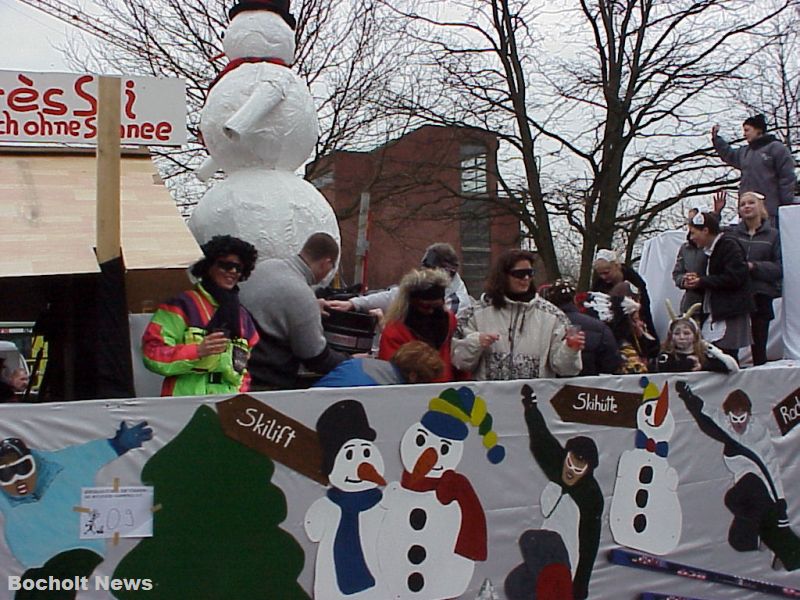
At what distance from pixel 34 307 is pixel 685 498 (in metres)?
4.34

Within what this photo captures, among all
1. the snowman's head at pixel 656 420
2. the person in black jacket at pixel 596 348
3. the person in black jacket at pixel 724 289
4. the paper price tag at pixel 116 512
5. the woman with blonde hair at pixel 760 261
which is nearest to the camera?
the paper price tag at pixel 116 512

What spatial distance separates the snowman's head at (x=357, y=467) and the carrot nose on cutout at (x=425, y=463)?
5.7 inches

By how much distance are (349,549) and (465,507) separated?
0.52 meters

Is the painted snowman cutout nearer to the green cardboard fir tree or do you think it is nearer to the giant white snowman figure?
the green cardboard fir tree

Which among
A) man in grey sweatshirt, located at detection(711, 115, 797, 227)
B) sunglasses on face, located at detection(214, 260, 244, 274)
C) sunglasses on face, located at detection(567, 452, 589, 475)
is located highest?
man in grey sweatshirt, located at detection(711, 115, 797, 227)

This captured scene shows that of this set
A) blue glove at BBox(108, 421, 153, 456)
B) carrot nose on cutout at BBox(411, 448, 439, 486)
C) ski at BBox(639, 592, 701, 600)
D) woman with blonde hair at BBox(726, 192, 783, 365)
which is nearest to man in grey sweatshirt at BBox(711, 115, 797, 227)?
woman with blonde hair at BBox(726, 192, 783, 365)

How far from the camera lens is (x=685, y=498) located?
13.9 feet

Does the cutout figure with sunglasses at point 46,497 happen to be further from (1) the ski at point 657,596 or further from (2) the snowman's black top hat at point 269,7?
(2) the snowman's black top hat at point 269,7

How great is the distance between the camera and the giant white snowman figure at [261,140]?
6363 millimetres

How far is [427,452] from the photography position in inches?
147

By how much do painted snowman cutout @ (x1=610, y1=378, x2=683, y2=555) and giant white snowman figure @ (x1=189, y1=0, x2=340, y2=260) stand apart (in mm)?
3000

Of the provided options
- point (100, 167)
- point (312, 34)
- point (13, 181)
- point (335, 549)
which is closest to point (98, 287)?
point (100, 167)

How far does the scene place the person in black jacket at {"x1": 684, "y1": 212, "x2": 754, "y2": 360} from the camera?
20.6ft

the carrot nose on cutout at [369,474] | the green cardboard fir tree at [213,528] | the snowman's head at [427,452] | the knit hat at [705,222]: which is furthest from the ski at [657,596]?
the knit hat at [705,222]
